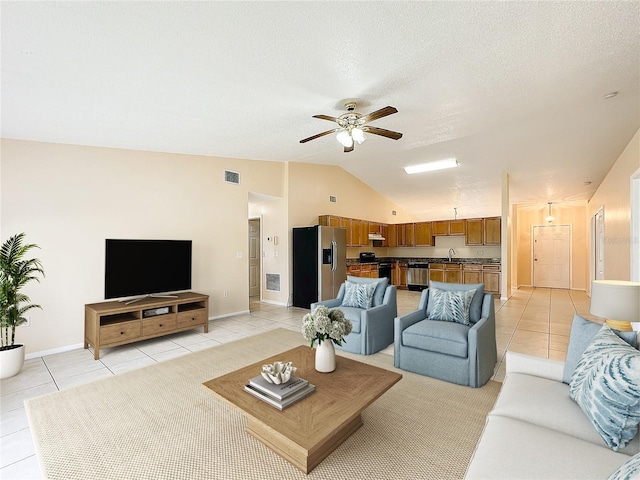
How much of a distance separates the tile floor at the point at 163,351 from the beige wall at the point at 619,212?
3.75 ft

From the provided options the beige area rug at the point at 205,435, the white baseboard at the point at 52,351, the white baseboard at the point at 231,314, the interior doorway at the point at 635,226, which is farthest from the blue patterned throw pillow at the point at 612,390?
the white baseboard at the point at 52,351

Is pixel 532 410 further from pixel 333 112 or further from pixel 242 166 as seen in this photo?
pixel 242 166

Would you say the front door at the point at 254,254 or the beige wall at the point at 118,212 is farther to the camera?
the front door at the point at 254,254

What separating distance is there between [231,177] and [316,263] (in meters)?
2.35

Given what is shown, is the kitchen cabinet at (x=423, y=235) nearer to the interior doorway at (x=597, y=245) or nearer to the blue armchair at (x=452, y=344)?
the interior doorway at (x=597, y=245)

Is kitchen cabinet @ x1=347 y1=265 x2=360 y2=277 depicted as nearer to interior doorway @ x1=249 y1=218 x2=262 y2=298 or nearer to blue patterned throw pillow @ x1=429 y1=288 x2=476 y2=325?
interior doorway @ x1=249 y1=218 x2=262 y2=298

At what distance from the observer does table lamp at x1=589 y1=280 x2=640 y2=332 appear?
2225 millimetres

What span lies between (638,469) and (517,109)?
3899 mm

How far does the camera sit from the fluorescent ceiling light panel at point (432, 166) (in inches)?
252

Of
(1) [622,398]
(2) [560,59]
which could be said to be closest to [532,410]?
(1) [622,398]

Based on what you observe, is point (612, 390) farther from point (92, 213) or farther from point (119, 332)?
point (92, 213)

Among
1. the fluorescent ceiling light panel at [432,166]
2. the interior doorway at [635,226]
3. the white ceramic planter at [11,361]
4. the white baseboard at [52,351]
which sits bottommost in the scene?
the white baseboard at [52,351]

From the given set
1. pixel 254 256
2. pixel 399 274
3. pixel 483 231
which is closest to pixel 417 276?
pixel 399 274

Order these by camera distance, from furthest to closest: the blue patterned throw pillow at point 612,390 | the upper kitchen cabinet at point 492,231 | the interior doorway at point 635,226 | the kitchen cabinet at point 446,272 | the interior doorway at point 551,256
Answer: the interior doorway at point 551,256
the kitchen cabinet at point 446,272
the upper kitchen cabinet at point 492,231
the interior doorway at point 635,226
the blue patterned throw pillow at point 612,390
